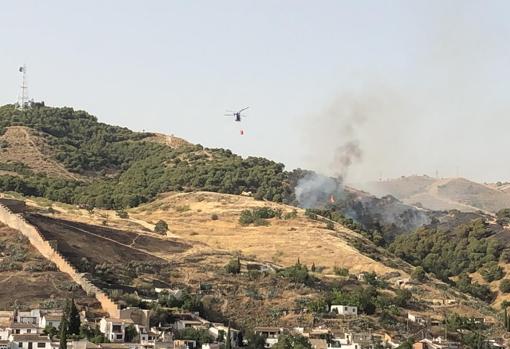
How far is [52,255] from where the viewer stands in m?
89.6

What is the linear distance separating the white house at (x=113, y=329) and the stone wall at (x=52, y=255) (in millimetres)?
2754

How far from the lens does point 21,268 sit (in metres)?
86.3

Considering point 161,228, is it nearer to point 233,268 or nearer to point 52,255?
point 233,268

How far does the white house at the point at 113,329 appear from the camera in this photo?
72188 mm

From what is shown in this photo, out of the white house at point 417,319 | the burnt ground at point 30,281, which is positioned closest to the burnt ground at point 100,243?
the burnt ground at point 30,281

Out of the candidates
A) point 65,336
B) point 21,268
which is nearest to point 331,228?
point 21,268

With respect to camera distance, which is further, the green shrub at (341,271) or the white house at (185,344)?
the green shrub at (341,271)

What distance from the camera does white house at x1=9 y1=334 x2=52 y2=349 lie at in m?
68.4

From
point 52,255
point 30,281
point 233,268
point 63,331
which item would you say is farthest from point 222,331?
point 52,255

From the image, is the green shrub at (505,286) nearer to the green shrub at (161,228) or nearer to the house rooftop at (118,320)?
the green shrub at (161,228)

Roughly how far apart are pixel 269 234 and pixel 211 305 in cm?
2843

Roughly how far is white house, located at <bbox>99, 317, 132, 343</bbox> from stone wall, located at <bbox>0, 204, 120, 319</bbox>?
9.03 feet

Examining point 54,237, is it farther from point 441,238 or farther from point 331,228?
point 441,238

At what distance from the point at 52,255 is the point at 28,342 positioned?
21.3 m
